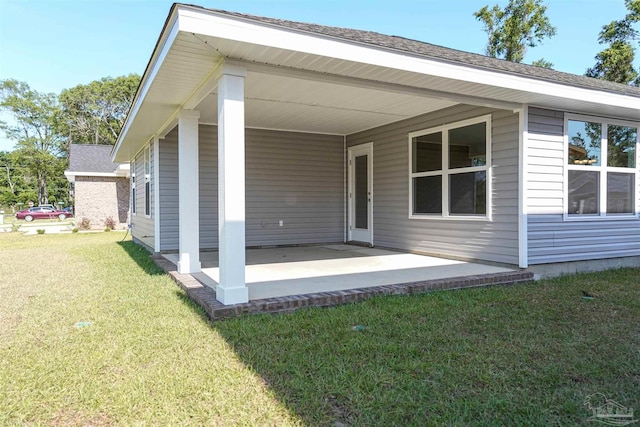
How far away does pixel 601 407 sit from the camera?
6.95 feet

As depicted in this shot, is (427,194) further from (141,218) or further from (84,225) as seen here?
(84,225)

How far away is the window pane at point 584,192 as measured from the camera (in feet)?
19.6

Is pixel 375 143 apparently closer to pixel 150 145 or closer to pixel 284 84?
pixel 284 84

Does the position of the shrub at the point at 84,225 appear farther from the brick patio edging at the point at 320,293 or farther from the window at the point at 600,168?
the window at the point at 600,168

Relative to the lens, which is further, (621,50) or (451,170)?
(621,50)

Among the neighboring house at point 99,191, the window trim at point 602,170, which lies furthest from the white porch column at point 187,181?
the neighboring house at point 99,191

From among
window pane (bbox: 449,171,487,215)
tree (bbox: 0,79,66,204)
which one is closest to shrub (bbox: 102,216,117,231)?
window pane (bbox: 449,171,487,215)

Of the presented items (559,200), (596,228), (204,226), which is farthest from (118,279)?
(596,228)

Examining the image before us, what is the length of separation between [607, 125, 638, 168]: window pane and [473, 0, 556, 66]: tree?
647 inches

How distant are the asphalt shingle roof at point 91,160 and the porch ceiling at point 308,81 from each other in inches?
443

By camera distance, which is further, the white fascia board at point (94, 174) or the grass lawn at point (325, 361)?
the white fascia board at point (94, 174)

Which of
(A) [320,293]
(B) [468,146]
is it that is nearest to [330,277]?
(A) [320,293]

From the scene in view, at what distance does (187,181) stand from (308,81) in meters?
2.06

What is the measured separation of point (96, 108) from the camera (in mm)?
36000
